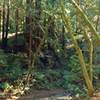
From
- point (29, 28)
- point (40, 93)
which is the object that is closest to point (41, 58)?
point (29, 28)

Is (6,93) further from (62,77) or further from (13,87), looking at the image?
(62,77)

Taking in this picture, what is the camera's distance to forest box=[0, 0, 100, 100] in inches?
551

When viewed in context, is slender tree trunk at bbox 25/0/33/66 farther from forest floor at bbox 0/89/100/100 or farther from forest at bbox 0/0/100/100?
forest floor at bbox 0/89/100/100

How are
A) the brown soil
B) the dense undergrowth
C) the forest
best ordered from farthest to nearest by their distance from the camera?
the dense undergrowth < the forest < the brown soil

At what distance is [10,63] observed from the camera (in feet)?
57.2

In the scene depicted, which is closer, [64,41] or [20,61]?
[20,61]

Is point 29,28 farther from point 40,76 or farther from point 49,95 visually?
point 49,95

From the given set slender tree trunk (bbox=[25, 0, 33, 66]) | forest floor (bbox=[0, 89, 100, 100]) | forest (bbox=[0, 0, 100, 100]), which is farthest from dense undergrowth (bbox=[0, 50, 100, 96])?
slender tree trunk (bbox=[25, 0, 33, 66])

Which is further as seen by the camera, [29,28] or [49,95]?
[29,28]

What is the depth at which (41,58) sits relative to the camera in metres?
19.1

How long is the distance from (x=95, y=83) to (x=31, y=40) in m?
4.75

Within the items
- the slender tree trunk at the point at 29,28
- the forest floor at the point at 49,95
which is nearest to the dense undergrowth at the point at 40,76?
the forest floor at the point at 49,95

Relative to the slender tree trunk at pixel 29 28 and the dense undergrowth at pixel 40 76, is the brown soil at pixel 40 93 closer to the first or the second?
the dense undergrowth at pixel 40 76

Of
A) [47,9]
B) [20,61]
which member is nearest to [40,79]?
[20,61]
